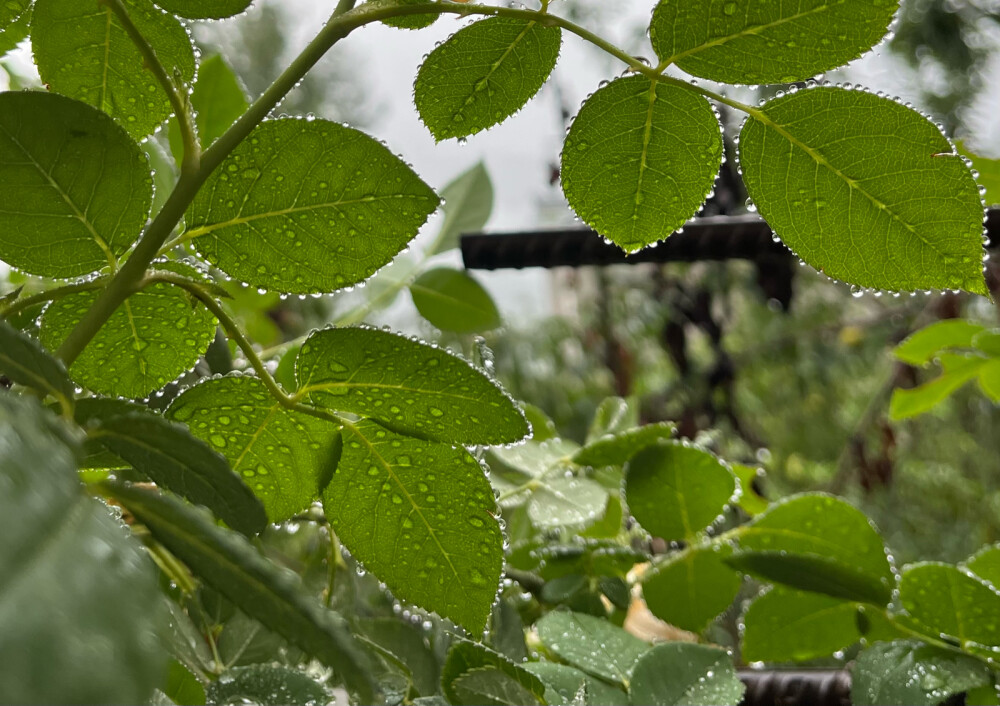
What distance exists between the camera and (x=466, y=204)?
2.15ft

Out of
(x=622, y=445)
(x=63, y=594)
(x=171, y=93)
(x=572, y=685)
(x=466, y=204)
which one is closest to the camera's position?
(x=63, y=594)

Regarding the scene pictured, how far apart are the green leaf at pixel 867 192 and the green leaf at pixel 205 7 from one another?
0.53ft

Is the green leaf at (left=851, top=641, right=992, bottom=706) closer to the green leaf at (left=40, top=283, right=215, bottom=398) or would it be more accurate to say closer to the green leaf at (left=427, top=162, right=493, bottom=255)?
the green leaf at (left=40, top=283, right=215, bottom=398)

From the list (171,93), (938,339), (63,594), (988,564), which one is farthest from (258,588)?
(938,339)

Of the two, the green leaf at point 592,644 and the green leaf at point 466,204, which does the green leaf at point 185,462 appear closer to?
the green leaf at point 592,644

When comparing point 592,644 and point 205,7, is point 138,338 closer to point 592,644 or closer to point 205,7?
point 205,7

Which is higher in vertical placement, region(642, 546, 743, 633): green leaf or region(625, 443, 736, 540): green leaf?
region(625, 443, 736, 540): green leaf

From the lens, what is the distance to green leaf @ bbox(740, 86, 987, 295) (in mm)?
229

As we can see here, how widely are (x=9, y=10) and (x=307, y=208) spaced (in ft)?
0.38

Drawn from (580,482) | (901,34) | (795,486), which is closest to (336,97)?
(901,34)

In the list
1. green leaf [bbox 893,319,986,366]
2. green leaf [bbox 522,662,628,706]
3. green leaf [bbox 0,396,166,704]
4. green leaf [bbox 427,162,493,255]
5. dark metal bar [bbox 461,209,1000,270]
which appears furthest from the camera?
green leaf [bbox 427,162,493,255]

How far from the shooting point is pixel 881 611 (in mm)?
358

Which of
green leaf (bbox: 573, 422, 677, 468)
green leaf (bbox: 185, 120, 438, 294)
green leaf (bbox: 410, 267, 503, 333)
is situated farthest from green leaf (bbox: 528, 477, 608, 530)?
green leaf (bbox: 185, 120, 438, 294)

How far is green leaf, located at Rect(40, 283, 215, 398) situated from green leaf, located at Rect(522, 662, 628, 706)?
0.17m
